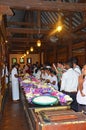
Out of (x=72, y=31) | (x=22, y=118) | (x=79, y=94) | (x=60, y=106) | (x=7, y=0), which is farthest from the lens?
(x=72, y=31)

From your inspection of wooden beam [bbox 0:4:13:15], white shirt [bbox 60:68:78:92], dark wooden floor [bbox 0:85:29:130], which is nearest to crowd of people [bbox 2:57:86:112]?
white shirt [bbox 60:68:78:92]

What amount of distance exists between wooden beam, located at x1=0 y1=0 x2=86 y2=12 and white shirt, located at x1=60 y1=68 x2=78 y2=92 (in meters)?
1.40

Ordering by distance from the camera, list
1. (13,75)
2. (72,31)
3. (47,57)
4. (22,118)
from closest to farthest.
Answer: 1. (22,118)
2. (13,75)
3. (72,31)
4. (47,57)

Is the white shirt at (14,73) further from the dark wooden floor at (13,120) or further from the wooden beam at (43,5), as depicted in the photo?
the wooden beam at (43,5)

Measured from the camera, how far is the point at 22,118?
5848mm

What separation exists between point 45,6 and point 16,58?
21710 mm

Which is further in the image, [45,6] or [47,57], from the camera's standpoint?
[47,57]

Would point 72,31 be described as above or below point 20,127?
above

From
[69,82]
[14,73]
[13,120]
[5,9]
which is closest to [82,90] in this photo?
[69,82]

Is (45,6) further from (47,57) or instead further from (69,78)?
(47,57)

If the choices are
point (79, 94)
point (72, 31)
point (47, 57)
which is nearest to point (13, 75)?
point (72, 31)

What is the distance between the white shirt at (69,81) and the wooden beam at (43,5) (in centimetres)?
140

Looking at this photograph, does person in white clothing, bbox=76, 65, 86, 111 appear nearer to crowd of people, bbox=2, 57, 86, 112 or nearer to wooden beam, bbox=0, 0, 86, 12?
crowd of people, bbox=2, 57, 86, 112

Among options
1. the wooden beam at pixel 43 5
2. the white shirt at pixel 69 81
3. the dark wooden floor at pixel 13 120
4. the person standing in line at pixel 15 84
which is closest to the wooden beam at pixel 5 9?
the wooden beam at pixel 43 5
